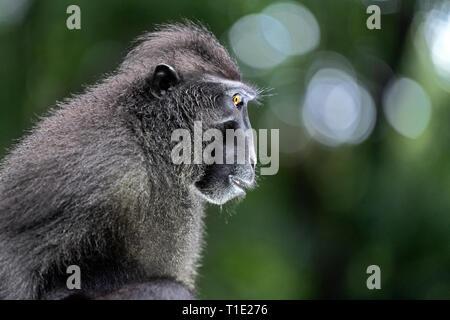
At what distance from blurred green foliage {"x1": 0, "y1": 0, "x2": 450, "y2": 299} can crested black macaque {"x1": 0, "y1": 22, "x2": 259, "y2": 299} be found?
798 cm

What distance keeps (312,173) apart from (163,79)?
12391mm

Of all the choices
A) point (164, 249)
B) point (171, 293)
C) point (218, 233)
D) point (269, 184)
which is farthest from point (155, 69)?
point (269, 184)

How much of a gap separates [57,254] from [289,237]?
42.1 ft

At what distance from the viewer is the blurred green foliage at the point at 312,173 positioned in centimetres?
1596

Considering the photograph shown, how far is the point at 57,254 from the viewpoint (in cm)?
604

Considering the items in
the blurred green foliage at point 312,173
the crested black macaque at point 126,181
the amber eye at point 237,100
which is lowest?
the crested black macaque at point 126,181

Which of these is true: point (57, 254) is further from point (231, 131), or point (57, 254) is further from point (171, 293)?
point (231, 131)

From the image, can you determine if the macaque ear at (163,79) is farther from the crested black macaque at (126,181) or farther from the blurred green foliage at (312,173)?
the blurred green foliage at (312,173)

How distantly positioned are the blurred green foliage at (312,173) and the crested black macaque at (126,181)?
798cm

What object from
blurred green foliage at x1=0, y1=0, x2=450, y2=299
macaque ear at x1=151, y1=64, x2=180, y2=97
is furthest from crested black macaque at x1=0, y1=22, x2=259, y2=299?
blurred green foliage at x1=0, y1=0, x2=450, y2=299

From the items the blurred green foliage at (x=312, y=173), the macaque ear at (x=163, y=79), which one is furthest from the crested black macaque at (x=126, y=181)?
the blurred green foliage at (x=312, y=173)

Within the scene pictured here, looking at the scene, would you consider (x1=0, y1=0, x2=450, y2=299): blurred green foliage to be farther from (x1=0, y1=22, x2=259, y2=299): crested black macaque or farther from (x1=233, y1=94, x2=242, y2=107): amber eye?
(x1=233, y1=94, x2=242, y2=107): amber eye
